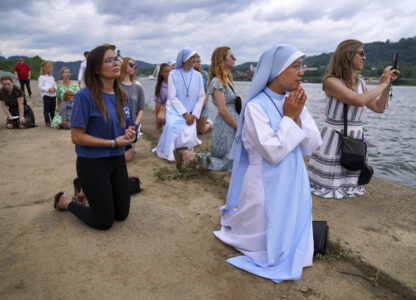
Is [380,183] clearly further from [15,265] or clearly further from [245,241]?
[15,265]

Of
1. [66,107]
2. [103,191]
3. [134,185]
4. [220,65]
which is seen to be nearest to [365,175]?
[220,65]

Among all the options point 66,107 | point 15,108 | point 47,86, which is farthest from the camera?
point 47,86

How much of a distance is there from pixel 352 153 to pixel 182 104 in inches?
133

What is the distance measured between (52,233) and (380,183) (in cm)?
447

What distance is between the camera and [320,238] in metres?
2.69

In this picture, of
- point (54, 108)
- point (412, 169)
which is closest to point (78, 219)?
point (412, 169)

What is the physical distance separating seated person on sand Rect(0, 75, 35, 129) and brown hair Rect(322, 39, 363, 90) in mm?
7978

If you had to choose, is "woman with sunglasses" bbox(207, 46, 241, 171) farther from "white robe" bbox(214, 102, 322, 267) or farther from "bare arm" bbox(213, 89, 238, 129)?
"white robe" bbox(214, 102, 322, 267)

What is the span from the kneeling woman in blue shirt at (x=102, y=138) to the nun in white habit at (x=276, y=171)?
1198 mm

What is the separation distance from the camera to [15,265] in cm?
238

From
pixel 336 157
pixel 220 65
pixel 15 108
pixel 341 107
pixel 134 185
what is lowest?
pixel 134 185

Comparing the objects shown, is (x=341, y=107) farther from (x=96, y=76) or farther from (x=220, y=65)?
(x=96, y=76)

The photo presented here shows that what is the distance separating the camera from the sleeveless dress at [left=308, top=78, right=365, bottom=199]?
12.8ft

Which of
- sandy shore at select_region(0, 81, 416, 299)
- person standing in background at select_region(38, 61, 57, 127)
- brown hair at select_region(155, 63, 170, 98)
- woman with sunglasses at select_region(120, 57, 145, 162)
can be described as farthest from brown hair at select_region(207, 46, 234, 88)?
person standing in background at select_region(38, 61, 57, 127)
